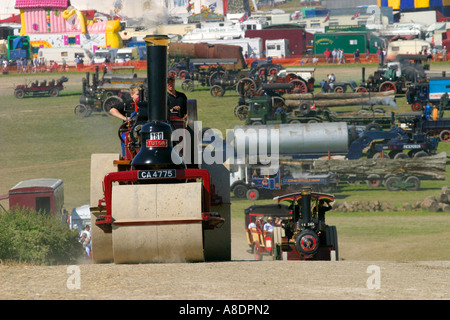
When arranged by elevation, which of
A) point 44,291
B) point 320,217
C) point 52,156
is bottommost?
point 52,156

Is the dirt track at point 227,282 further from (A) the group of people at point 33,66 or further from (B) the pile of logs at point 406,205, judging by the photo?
(A) the group of people at point 33,66

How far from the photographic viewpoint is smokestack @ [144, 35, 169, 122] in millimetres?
8039

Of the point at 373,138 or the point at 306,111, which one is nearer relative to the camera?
the point at 373,138

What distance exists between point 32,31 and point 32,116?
34.5 m

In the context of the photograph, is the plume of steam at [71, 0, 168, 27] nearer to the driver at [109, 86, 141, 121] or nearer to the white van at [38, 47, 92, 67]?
the driver at [109, 86, 141, 121]

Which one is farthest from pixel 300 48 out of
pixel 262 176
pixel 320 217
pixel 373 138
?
pixel 320 217

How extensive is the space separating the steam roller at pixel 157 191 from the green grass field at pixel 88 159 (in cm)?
1015

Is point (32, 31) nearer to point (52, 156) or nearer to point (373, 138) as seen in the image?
point (52, 156)

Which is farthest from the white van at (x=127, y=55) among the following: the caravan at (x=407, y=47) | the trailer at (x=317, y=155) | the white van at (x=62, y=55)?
the trailer at (x=317, y=155)

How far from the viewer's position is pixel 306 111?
3878 centimetres

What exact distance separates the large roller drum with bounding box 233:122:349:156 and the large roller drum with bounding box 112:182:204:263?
22361 mm

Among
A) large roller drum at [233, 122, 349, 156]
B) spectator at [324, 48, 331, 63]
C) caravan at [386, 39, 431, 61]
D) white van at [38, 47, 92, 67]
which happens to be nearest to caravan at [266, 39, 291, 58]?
spectator at [324, 48, 331, 63]

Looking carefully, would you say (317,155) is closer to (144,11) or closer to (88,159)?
(88,159)

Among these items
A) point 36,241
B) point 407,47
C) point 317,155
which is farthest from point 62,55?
point 36,241
